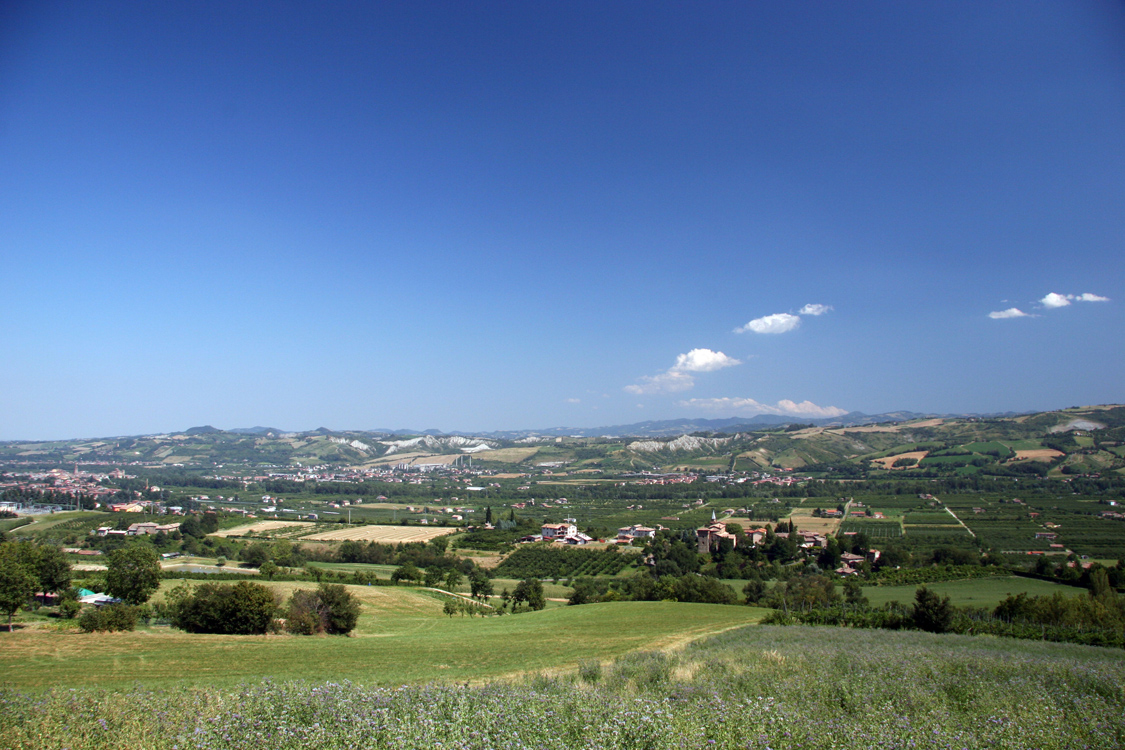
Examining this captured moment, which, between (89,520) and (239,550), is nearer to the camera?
(239,550)

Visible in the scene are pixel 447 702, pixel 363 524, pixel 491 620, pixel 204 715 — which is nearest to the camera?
pixel 204 715

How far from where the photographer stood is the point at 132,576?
3181cm

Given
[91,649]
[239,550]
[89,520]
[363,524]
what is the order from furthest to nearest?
[363,524] < [89,520] < [239,550] < [91,649]

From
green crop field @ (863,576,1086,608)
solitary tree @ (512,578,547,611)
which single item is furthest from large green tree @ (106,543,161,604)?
green crop field @ (863,576,1086,608)

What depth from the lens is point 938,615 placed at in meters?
26.9

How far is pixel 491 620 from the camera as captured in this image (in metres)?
34.1

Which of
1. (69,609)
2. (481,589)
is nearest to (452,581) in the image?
(481,589)

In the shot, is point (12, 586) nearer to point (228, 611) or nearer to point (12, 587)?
point (12, 587)

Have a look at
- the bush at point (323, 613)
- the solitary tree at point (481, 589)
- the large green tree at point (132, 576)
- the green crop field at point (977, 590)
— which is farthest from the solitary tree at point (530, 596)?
the green crop field at point (977, 590)

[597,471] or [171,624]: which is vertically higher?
[171,624]

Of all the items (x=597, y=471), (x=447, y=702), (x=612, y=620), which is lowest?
(x=597, y=471)

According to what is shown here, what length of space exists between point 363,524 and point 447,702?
94.6 meters

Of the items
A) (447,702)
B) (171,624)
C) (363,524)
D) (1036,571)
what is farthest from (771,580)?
(363,524)

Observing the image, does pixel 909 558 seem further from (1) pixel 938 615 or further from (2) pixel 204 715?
(2) pixel 204 715
